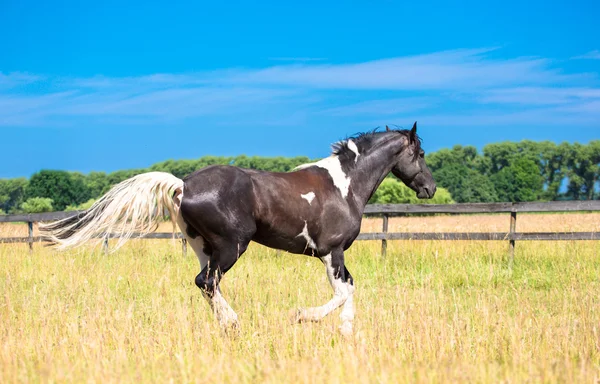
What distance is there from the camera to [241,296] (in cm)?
702

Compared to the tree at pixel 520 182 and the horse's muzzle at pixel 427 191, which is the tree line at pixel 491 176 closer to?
the tree at pixel 520 182

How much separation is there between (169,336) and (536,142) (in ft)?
292

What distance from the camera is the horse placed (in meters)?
5.70

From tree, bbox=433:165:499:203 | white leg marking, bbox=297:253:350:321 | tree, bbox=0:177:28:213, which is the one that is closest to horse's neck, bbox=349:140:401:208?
white leg marking, bbox=297:253:350:321

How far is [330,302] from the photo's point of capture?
5848mm

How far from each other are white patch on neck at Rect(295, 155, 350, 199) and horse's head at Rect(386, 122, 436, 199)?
762mm

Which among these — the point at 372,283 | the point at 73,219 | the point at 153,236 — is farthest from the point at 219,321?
the point at 153,236

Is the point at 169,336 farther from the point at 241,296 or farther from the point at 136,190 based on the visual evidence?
the point at 241,296

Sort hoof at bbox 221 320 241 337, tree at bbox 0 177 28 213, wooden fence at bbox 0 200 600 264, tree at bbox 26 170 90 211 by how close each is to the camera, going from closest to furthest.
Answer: hoof at bbox 221 320 241 337 < wooden fence at bbox 0 200 600 264 < tree at bbox 26 170 90 211 < tree at bbox 0 177 28 213

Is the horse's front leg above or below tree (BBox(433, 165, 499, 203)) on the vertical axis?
below

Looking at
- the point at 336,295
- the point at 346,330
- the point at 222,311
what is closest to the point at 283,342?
the point at 346,330

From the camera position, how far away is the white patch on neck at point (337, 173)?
6492 mm

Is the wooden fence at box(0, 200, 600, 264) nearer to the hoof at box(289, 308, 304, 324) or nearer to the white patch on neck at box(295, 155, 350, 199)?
the white patch on neck at box(295, 155, 350, 199)

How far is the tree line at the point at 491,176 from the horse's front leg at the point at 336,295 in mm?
55225
